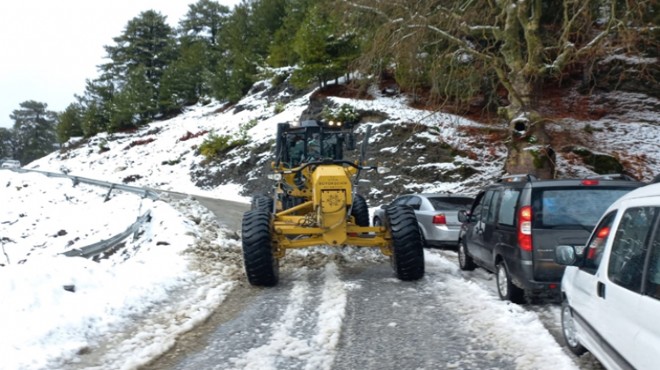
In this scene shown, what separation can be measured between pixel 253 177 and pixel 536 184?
21721 mm

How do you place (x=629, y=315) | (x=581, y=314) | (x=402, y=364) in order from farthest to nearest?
(x=402, y=364), (x=581, y=314), (x=629, y=315)

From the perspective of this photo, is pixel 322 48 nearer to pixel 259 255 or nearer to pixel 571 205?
pixel 259 255

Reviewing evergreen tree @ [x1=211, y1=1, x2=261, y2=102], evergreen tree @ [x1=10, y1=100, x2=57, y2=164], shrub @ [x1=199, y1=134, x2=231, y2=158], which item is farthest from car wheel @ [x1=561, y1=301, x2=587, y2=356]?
evergreen tree @ [x1=10, y1=100, x2=57, y2=164]

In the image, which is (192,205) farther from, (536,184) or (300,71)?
(300,71)

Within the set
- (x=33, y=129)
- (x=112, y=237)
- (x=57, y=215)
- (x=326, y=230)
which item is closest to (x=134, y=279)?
(x=326, y=230)

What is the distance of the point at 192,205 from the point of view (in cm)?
1666

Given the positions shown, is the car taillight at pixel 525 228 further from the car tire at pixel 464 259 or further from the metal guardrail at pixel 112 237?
the metal guardrail at pixel 112 237

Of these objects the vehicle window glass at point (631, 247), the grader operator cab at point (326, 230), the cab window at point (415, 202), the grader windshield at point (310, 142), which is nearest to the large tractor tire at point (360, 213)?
the cab window at point (415, 202)

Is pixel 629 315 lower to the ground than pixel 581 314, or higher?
higher

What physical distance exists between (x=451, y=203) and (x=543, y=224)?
5.88m

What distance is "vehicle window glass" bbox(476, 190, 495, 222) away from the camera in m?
8.00

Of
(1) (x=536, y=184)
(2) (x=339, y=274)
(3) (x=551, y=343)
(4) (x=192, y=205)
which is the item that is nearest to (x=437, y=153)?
(4) (x=192, y=205)

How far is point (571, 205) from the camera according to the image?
20.5 ft

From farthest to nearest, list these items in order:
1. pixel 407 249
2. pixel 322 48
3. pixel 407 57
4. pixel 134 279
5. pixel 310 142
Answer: pixel 322 48 < pixel 407 57 < pixel 310 142 < pixel 407 249 < pixel 134 279
